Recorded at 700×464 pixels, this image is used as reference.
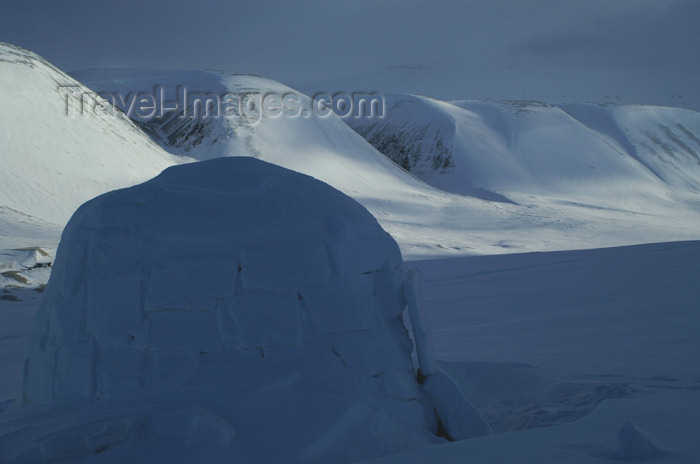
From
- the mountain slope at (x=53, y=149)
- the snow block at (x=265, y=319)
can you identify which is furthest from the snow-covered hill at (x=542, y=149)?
the snow block at (x=265, y=319)

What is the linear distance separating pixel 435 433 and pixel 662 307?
13.4 ft

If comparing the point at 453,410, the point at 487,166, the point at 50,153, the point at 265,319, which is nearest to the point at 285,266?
the point at 265,319

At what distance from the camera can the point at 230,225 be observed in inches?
135

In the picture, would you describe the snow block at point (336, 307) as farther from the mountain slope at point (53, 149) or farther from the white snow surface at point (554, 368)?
the mountain slope at point (53, 149)

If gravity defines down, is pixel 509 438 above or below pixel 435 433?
above

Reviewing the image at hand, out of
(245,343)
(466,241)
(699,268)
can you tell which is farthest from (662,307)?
(466,241)

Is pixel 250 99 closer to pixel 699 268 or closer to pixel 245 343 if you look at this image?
pixel 699 268

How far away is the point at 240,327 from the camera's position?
10.6ft

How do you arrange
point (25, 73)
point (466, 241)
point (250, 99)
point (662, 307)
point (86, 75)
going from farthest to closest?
1. point (86, 75)
2. point (250, 99)
3. point (25, 73)
4. point (466, 241)
5. point (662, 307)

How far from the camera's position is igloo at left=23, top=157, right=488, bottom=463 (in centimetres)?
304

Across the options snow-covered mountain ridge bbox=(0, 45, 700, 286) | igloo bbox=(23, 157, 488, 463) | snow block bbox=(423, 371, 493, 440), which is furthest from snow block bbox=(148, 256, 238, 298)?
snow-covered mountain ridge bbox=(0, 45, 700, 286)

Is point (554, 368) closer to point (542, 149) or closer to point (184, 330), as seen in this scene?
point (184, 330)

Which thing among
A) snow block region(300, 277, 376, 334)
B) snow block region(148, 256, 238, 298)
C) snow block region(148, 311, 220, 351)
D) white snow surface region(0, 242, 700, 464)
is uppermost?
snow block region(148, 256, 238, 298)

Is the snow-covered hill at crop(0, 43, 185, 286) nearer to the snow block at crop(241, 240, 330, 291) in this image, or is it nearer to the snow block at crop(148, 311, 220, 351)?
the snow block at crop(148, 311, 220, 351)
